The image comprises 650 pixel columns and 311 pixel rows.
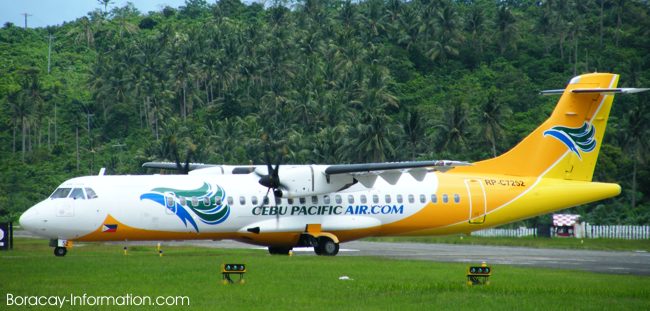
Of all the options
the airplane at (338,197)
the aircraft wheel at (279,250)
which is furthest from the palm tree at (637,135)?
the aircraft wheel at (279,250)

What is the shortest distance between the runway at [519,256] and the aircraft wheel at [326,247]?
1.57 meters

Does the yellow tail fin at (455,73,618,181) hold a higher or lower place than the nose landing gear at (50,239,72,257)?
higher

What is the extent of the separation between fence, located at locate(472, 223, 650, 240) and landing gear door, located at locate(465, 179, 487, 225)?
52.0 ft

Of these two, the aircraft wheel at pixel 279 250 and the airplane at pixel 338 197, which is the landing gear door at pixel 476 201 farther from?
the aircraft wheel at pixel 279 250

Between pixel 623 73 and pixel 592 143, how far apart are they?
213 feet

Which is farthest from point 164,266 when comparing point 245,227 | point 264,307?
point 264,307

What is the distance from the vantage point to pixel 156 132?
96.6m

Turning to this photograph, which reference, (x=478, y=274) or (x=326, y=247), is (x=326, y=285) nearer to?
(x=478, y=274)

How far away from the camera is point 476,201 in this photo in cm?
3375

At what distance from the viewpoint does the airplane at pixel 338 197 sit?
100 feet

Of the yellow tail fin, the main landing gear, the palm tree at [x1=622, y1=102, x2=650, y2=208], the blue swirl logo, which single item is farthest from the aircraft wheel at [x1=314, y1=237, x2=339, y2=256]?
the palm tree at [x1=622, y1=102, x2=650, y2=208]

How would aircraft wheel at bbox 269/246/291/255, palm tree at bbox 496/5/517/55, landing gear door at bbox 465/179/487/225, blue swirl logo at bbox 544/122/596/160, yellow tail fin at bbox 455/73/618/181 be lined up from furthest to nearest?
palm tree at bbox 496/5/517/55
blue swirl logo at bbox 544/122/596/160
yellow tail fin at bbox 455/73/618/181
landing gear door at bbox 465/179/487/225
aircraft wheel at bbox 269/246/291/255

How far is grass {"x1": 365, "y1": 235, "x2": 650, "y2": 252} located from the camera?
40.9 metres

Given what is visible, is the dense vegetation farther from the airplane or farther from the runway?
the airplane
